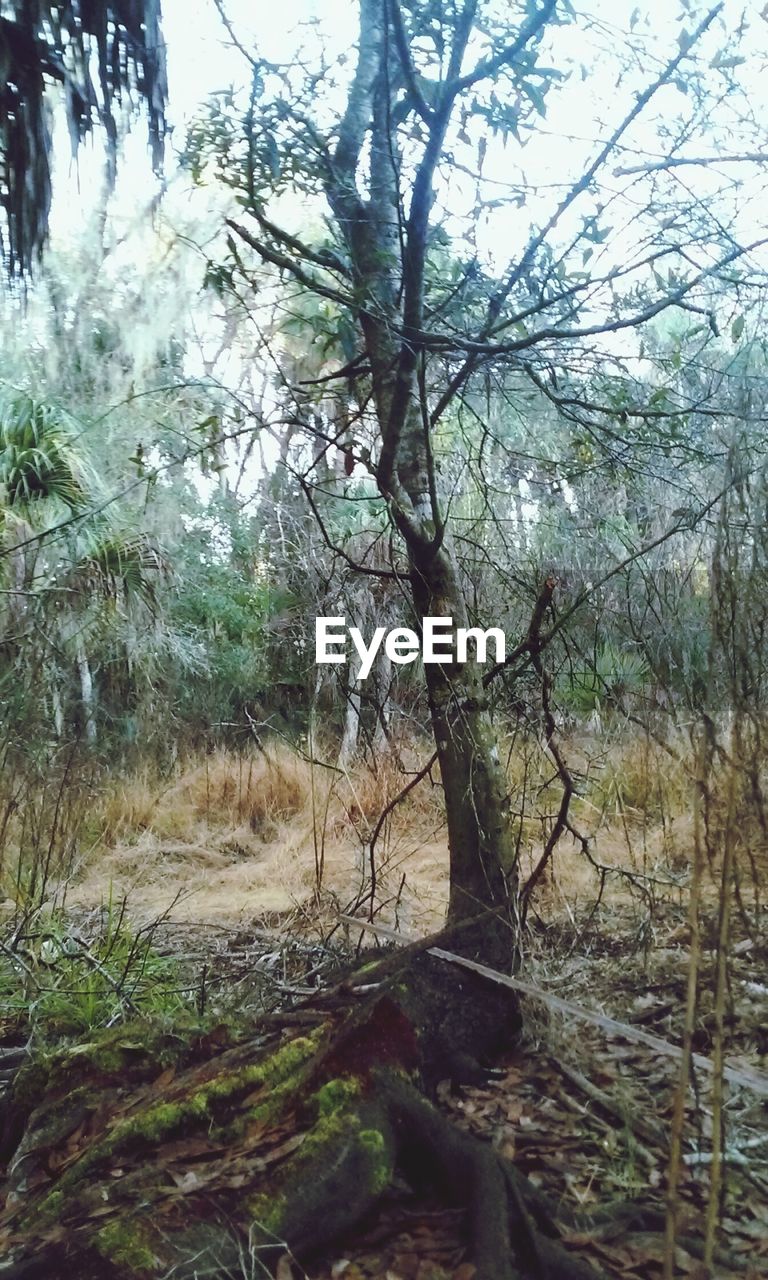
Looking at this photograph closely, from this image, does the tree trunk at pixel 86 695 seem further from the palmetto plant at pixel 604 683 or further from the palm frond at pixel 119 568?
the palmetto plant at pixel 604 683

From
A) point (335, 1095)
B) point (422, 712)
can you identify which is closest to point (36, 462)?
point (422, 712)

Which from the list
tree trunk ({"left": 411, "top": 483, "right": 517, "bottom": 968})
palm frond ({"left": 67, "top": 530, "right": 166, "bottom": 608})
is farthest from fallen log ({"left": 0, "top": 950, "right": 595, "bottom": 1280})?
palm frond ({"left": 67, "top": 530, "right": 166, "bottom": 608})

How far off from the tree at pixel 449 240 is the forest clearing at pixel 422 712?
1 cm

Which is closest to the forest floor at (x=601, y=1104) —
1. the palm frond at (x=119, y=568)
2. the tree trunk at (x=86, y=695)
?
the tree trunk at (x=86, y=695)

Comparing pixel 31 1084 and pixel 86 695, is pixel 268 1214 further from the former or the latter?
pixel 86 695

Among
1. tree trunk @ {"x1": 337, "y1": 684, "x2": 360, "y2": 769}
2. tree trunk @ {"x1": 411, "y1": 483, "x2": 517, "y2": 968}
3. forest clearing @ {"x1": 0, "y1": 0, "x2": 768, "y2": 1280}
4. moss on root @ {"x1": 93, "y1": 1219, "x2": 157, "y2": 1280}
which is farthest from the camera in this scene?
tree trunk @ {"x1": 337, "y1": 684, "x2": 360, "y2": 769}

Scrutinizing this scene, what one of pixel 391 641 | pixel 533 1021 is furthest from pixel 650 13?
pixel 533 1021

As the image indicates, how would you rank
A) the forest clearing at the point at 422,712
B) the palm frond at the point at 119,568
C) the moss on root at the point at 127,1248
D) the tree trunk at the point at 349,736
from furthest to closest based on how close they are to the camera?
the palm frond at the point at 119,568
the tree trunk at the point at 349,736
the forest clearing at the point at 422,712
the moss on root at the point at 127,1248

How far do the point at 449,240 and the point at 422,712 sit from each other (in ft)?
4.72

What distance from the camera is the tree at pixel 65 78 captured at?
2.09 m

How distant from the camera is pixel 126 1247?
1.15 m

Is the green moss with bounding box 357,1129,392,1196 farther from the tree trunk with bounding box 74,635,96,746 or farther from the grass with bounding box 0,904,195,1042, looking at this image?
the tree trunk with bounding box 74,635,96,746

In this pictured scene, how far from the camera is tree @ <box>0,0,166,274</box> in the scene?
6.86 ft

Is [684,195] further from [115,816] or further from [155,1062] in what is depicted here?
[115,816]
